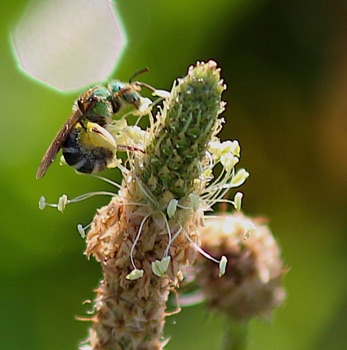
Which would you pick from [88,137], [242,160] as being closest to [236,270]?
[88,137]

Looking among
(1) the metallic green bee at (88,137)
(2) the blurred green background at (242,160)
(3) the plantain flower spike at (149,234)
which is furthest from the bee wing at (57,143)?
(2) the blurred green background at (242,160)

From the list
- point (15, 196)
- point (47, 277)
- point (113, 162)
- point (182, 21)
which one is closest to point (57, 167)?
point (15, 196)

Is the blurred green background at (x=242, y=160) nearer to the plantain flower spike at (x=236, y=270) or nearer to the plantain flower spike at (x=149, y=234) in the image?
the plantain flower spike at (x=236, y=270)

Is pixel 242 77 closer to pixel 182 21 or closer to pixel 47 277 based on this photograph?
pixel 182 21

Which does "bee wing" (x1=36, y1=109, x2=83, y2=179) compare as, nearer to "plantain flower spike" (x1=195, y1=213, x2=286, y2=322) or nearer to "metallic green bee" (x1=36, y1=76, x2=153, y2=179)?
"metallic green bee" (x1=36, y1=76, x2=153, y2=179)

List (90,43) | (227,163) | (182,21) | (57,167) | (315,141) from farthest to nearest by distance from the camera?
(315,141) → (182,21) → (57,167) → (90,43) → (227,163)
